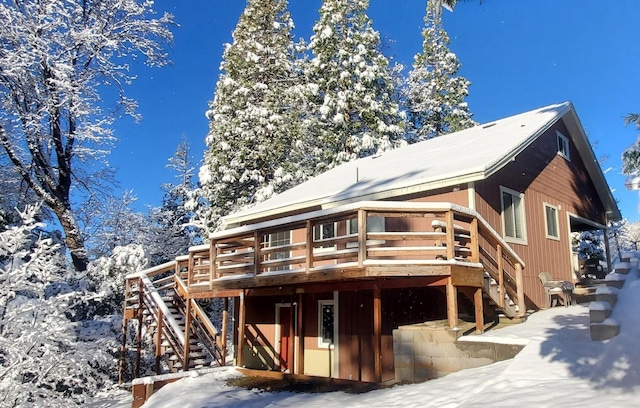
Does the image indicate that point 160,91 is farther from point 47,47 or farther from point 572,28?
point 572,28

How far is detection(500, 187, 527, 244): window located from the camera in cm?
1156

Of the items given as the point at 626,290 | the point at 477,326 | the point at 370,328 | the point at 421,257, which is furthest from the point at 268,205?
the point at 626,290

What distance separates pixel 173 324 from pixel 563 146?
12052 millimetres

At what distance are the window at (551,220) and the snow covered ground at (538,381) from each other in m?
4.00

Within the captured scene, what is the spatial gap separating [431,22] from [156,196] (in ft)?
66.2

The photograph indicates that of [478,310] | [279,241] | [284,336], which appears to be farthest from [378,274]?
[279,241]

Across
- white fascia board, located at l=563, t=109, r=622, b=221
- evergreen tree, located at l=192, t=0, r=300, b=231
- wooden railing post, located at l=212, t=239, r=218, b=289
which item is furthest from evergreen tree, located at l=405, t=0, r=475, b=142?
wooden railing post, located at l=212, t=239, r=218, b=289

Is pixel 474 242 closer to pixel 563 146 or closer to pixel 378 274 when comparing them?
pixel 378 274

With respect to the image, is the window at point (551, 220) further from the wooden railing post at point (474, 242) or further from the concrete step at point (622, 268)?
the wooden railing post at point (474, 242)

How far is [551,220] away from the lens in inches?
535

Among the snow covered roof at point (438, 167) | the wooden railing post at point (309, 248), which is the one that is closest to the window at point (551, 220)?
the snow covered roof at point (438, 167)

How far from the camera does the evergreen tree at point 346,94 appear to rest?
2562cm

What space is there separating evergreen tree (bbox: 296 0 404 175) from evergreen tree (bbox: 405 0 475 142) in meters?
3.83

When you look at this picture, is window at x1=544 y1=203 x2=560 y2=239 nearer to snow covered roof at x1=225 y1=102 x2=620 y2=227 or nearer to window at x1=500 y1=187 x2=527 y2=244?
window at x1=500 y1=187 x2=527 y2=244
